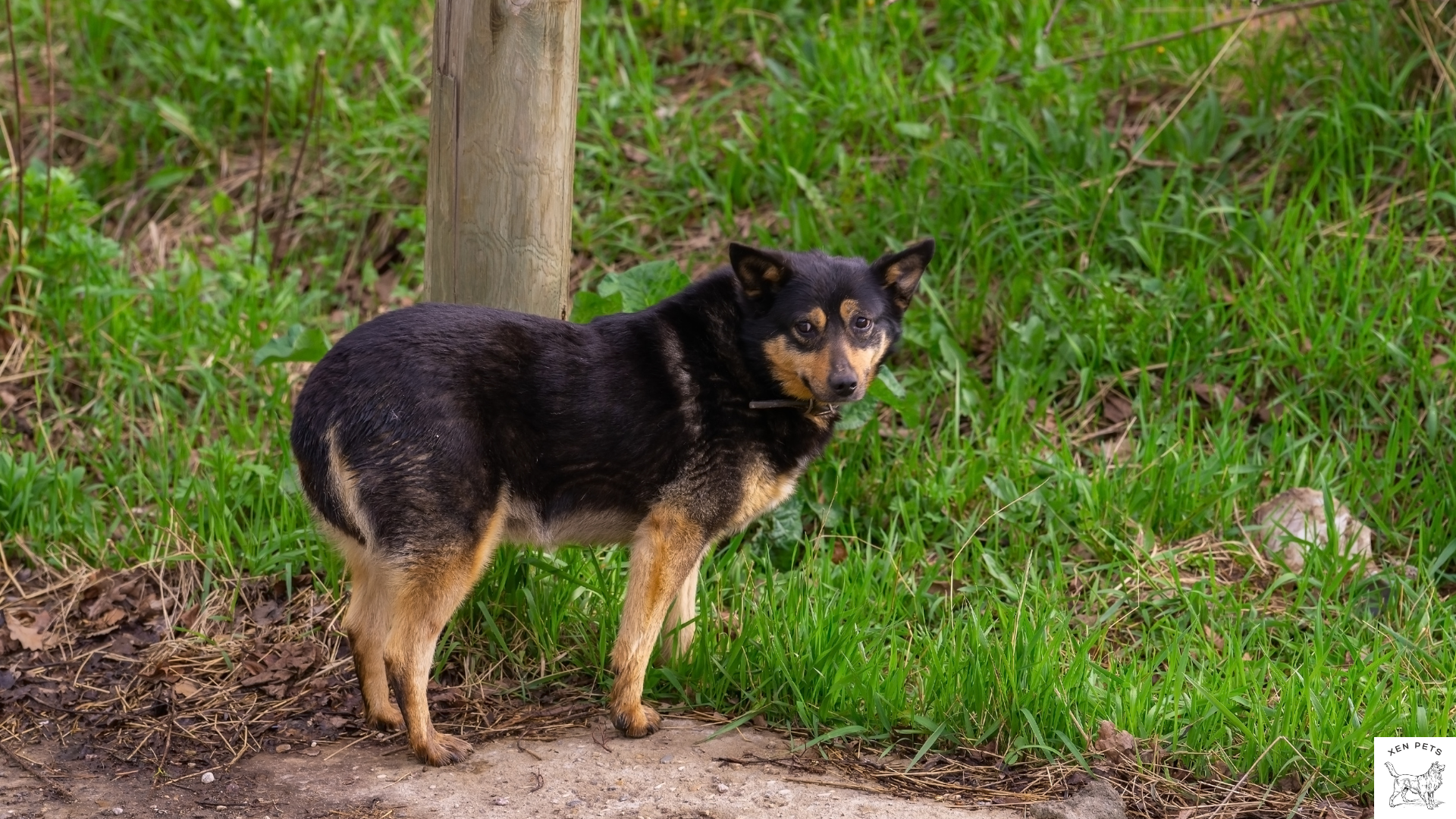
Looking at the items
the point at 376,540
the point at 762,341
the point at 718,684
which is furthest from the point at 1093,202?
the point at 376,540

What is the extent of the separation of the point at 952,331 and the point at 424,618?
311 centimetres

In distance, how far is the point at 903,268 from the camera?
4.40 m

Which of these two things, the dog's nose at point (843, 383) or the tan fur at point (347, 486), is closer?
the tan fur at point (347, 486)

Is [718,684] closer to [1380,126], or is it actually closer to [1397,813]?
[1397,813]

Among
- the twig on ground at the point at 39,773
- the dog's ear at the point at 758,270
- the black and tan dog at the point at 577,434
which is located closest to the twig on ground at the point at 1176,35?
the black and tan dog at the point at 577,434

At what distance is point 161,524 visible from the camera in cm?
520

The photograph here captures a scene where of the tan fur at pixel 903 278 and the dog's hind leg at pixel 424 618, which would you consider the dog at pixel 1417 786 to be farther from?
the dog's hind leg at pixel 424 618

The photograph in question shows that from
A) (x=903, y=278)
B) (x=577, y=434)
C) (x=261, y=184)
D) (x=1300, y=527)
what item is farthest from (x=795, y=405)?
(x=261, y=184)

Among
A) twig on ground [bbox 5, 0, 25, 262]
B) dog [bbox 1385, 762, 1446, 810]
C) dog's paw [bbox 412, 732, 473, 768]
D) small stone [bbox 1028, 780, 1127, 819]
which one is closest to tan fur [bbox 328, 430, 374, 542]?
dog's paw [bbox 412, 732, 473, 768]

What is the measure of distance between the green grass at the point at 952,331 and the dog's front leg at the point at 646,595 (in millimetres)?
330

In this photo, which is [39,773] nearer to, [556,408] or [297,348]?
[297,348]

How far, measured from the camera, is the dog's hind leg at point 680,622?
4453 millimetres

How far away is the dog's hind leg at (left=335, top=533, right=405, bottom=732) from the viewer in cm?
410

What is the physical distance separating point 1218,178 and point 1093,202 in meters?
0.70
